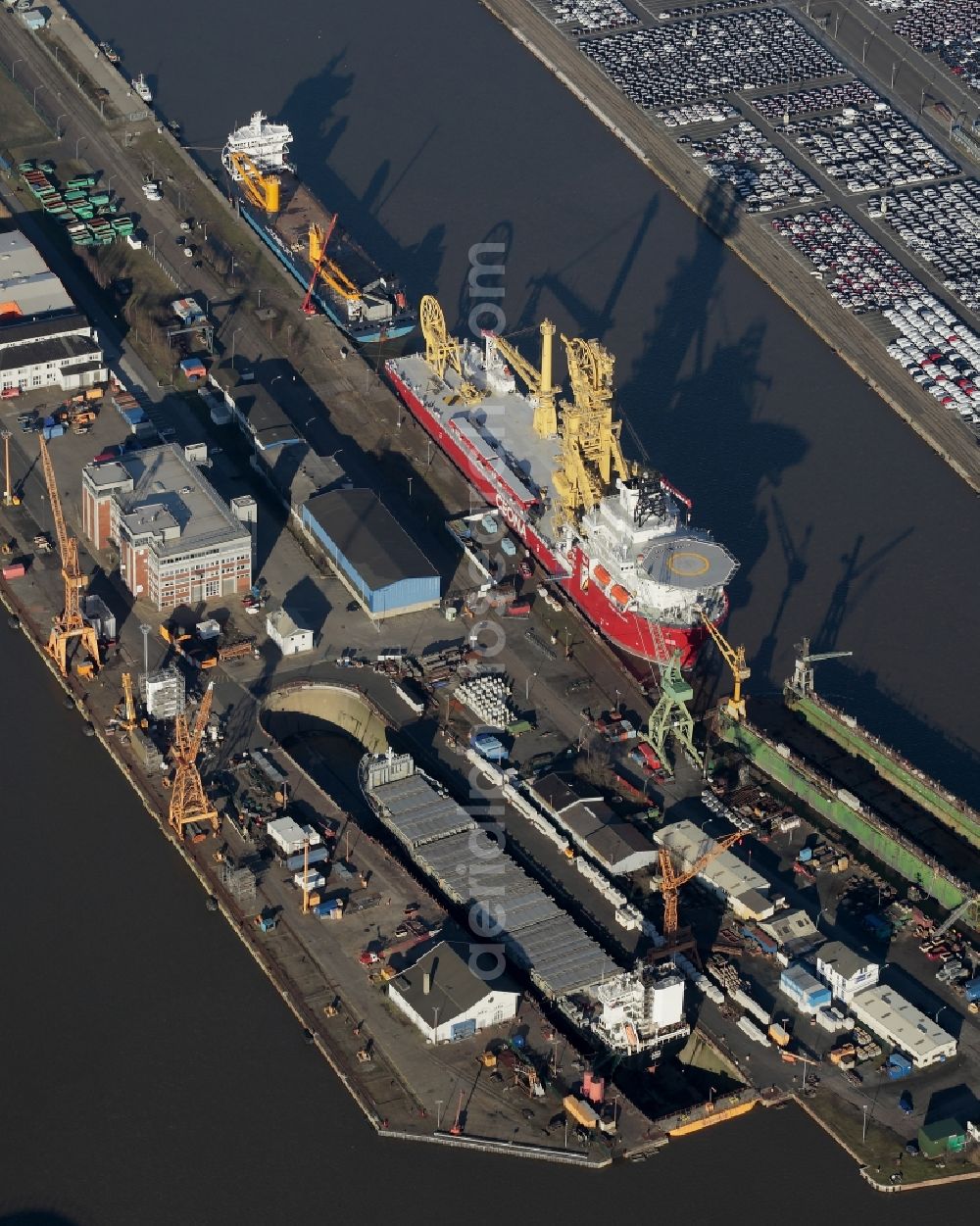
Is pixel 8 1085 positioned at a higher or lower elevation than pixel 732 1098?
lower

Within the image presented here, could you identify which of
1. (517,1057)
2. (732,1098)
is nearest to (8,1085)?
(517,1057)

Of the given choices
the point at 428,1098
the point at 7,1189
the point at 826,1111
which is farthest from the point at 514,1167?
the point at 7,1189

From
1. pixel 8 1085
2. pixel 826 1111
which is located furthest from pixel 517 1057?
pixel 8 1085

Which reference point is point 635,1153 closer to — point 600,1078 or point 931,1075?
point 600,1078

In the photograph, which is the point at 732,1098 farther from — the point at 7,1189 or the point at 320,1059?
the point at 7,1189

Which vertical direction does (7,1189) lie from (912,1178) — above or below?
below

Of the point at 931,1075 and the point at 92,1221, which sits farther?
the point at 931,1075

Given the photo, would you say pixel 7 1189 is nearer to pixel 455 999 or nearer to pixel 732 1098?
pixel 455 999

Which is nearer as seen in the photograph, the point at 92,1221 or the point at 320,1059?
the point at 92,1221
